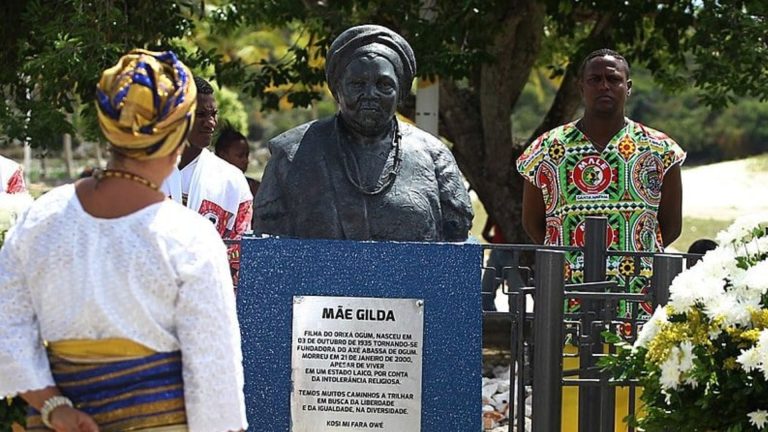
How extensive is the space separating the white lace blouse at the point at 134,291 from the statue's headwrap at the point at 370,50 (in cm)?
198

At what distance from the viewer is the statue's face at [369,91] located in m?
5.53

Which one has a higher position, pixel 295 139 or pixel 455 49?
pixel 455 49

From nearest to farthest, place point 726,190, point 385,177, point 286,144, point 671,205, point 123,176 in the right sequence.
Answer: point 123,176 → point 385,177 → point 286,144 → point 671,205 → point 726,190

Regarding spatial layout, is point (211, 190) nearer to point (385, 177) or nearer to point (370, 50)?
point (385, 177)

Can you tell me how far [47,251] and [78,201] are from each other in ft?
0.52

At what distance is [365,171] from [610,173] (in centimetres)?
140

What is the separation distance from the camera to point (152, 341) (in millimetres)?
3705

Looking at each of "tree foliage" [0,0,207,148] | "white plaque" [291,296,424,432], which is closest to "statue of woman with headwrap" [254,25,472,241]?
"white plaque" [291,296,424,432]

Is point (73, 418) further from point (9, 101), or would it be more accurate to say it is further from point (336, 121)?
point (9, 101)

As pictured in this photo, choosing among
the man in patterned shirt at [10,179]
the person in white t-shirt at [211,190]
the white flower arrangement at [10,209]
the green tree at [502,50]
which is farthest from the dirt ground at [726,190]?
the white flower arrangement at [10,209]

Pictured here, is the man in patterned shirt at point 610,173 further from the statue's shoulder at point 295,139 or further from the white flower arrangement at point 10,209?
the white flower arrangement at point 10,209

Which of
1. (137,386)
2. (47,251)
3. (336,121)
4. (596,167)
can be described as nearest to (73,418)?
(137,386)

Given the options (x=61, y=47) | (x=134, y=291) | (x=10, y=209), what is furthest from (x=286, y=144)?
(x=61, y=47)

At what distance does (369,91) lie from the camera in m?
5.54
